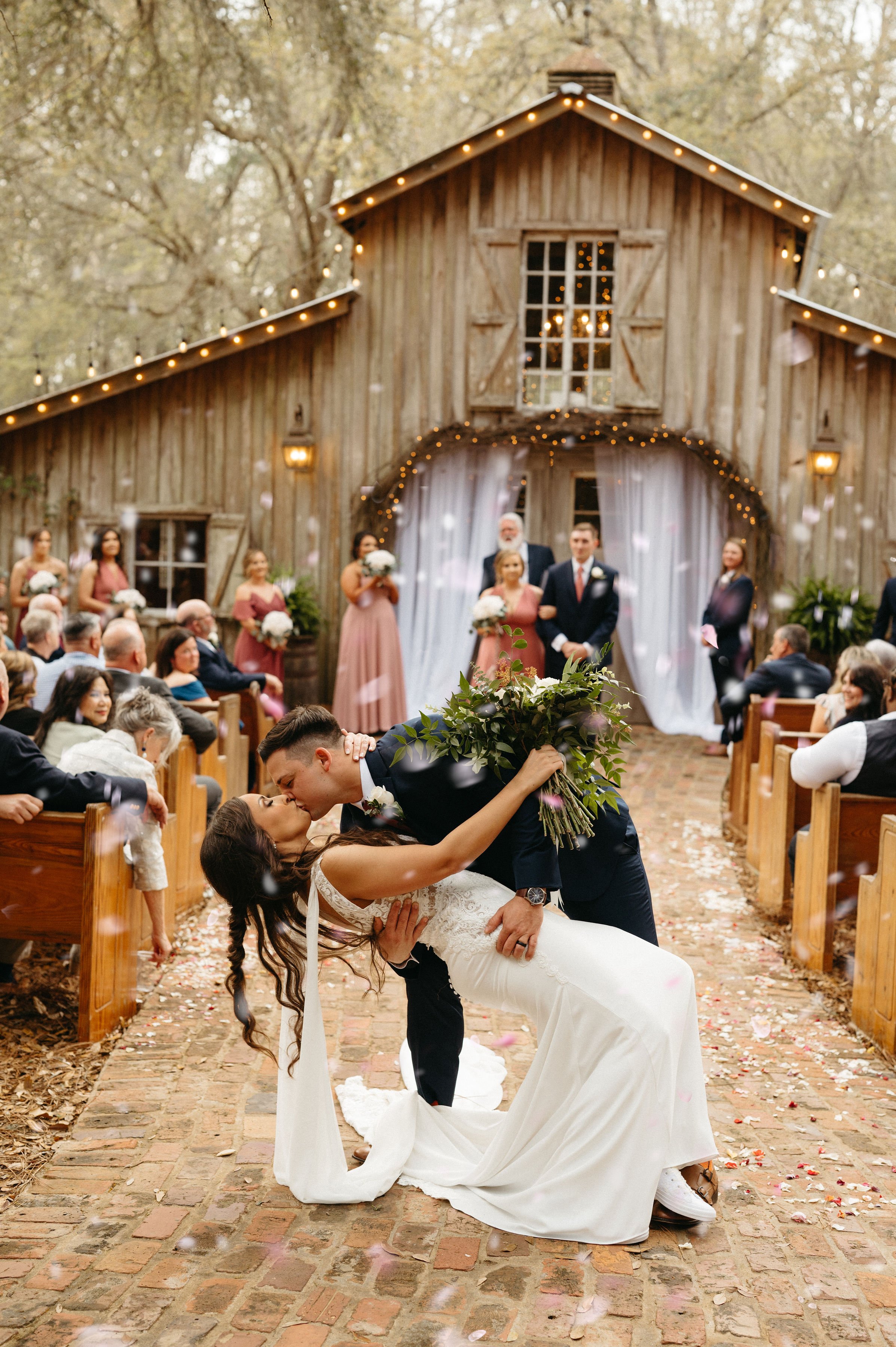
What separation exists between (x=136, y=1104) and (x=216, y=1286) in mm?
1304

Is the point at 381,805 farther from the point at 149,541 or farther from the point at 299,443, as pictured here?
the point at 149,541

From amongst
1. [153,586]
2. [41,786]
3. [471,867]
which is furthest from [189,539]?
[471,867]

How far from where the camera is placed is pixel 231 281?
22.1 m

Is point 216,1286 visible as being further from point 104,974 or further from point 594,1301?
point 104,974

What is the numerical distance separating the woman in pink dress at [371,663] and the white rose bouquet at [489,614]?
1.33 meters

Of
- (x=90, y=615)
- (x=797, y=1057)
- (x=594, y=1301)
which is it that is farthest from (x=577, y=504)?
(x=594, y=1301)

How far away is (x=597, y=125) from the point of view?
12.2 meters

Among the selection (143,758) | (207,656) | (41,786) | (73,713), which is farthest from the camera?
(207,656)

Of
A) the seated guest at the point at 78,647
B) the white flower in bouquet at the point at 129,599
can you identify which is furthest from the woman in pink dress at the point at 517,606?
the seated guest at the point at 78,647

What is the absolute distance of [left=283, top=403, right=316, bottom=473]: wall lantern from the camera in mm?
12547

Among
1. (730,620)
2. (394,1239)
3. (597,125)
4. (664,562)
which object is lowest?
(394,1239)

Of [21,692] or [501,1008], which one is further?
[21,692]

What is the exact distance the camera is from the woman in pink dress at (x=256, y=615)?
10.5 meters

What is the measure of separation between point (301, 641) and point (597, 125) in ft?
19.8
